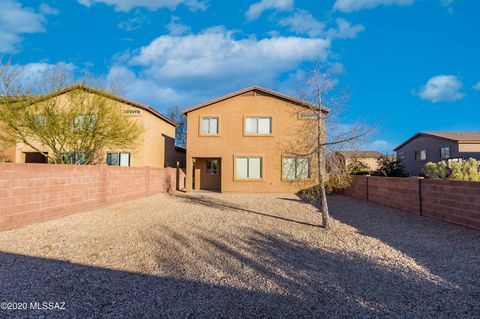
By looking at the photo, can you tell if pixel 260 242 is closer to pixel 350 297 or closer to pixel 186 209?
→ pixel 350 297

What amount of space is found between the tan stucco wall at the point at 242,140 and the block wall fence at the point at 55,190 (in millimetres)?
6156

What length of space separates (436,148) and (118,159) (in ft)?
105

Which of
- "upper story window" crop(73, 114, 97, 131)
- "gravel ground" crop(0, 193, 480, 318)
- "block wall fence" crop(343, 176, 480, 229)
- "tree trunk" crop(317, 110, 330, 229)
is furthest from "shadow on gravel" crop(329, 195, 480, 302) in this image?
"upper story window" crop(73, 114, 97, 131)

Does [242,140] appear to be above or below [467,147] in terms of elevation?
below

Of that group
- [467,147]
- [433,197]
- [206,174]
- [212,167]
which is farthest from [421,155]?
[206,174]

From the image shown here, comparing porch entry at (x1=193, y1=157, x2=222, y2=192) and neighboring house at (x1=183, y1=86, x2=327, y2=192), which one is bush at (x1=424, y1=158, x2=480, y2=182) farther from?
porch entry at (x1=193, y1=157, x2=222, y2=192)

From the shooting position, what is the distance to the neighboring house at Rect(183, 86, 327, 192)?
1794cm

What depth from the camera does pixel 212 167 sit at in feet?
68.7

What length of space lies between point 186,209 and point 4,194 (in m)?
6.28

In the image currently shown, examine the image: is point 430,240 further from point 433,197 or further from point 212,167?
point 212,167

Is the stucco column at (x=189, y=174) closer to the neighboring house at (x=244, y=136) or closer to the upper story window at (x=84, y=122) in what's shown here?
the neighboring house at (x=244, y=136)

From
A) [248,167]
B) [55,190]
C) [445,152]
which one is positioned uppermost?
[445,152]

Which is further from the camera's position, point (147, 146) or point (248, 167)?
point (147, 146)

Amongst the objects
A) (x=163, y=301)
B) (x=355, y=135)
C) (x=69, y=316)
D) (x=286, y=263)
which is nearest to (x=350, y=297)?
(x=286, y=263)
